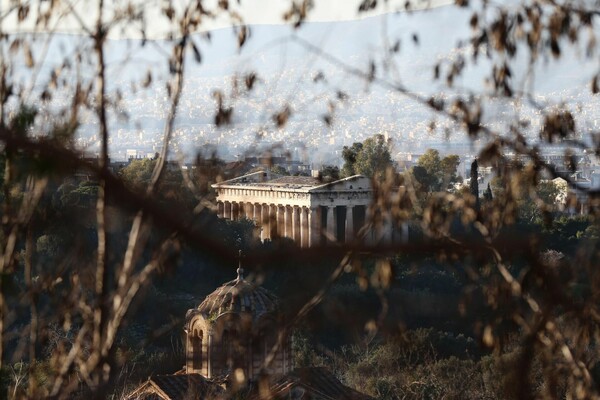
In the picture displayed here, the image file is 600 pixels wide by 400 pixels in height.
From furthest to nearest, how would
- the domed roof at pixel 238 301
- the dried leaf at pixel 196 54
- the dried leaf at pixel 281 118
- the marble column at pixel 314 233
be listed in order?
the domed roof at pixel 238 301
the marble column at pixel 314 233
the dried leaf at pixel 281 118
the dried leaf at pixel 196 54

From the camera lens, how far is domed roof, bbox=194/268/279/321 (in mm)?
19062

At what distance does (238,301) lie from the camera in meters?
19.7

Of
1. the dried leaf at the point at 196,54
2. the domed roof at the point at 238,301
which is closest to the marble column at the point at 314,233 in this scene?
the dried leaf at the point at 196,54

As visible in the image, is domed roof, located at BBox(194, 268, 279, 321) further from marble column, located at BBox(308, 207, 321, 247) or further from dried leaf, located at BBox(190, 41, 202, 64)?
dried leaf, located at BBox(190, 41, 202, 64)

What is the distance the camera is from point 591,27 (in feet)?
19.4

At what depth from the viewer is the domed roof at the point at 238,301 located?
19062 millimetres

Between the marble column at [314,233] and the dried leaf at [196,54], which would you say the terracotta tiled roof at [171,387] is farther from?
the dried leaf at [196,54]

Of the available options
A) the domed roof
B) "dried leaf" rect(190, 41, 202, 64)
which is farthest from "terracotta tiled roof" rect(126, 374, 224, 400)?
"dried leaf" rect(190, 41, 202, 64)

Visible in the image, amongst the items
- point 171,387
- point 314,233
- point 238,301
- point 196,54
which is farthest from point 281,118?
point 171,387

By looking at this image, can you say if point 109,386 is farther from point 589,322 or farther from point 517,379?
point 589,322

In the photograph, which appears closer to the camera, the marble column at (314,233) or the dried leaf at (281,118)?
the dried leaf at (281,118)

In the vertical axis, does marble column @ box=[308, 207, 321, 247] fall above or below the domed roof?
above

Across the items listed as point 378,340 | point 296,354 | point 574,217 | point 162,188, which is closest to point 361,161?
point 574,217

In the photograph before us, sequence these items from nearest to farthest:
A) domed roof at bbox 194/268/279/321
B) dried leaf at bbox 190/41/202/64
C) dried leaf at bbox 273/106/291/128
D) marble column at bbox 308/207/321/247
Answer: dried leaf at bbox 190/41/202/64
dried leaf at bbox 273/106/291/128
marble column at bbox 308/207/321/247
domed roof at bbox 194/268/279/321
